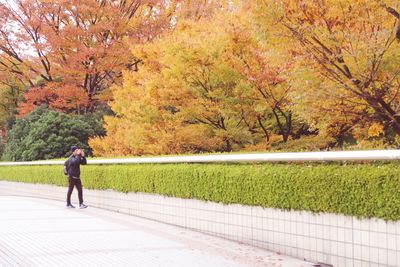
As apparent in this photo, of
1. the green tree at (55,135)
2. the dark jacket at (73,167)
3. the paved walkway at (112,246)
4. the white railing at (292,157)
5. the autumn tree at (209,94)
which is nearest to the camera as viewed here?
the white railing at (292,157)

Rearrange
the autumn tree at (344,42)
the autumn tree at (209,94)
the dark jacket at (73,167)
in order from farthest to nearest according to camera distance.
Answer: the dark jacket at (73,167) < the autumn tree at (209,94) < the autumn tree at (344,42)

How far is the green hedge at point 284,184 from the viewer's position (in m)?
6.67

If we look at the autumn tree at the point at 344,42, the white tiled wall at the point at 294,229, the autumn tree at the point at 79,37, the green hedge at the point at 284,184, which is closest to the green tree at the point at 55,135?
the autumn tree at the point at 79,37

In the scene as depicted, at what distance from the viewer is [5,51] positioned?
2959 centimetres

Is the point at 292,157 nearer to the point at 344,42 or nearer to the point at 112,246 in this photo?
the point at 344,42

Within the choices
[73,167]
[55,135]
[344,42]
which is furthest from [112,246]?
[55,135]

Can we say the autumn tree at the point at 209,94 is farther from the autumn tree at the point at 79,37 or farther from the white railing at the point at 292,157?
the autumn tree at the point at 79,37

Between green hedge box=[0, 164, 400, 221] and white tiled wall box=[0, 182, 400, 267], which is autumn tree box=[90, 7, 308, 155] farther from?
white tiled wall box=[0, 182, 400, 267]

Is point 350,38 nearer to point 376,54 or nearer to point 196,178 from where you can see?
point 376,54

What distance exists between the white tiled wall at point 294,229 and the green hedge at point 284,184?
0.16m

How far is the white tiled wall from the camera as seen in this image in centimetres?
667

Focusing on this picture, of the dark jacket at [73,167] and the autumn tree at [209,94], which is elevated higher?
the autumn tree at [209,94]

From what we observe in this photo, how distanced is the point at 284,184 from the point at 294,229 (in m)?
0.73

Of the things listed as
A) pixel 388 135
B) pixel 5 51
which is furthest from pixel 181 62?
pixel 5 51
